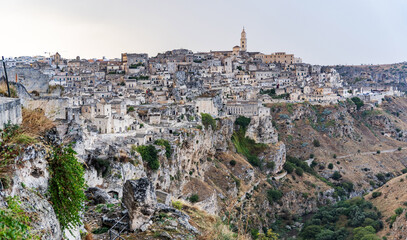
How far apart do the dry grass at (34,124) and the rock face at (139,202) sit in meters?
2.83

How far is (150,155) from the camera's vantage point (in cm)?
2888

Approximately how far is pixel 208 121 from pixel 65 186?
36.5 m

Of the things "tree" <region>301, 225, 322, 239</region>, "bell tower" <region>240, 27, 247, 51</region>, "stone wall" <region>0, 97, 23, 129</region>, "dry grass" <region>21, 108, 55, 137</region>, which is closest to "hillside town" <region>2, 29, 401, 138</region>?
"bell tower" <region>240, 27, 247, 51</region>

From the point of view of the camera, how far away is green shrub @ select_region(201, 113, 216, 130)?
43741 millimetres

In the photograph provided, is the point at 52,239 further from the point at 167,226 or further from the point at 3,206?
the point at 167,226

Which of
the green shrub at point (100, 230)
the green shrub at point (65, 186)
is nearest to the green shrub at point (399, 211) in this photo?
the green shrub at point (100, 230)

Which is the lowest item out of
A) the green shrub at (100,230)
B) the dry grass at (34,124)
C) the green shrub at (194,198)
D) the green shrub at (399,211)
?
the green shrub at (399,211)

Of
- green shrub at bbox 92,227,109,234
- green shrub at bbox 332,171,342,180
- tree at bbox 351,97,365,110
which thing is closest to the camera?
green shrub at bbox 92,227,109,234

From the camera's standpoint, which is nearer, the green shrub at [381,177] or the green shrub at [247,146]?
the green shrub at [247,146]

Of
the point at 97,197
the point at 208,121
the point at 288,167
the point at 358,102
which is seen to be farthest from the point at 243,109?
the point at 97,197

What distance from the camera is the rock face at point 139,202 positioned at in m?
10.2

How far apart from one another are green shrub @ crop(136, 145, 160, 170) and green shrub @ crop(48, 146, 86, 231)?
65.2 feet

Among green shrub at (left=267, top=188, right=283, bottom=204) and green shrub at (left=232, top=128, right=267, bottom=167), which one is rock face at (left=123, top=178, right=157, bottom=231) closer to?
green shrub at (left=267, top=188, right=283, bottom=204)

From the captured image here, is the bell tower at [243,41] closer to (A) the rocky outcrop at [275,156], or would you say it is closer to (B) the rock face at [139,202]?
(A) the rocky outcrop at [275,156]
